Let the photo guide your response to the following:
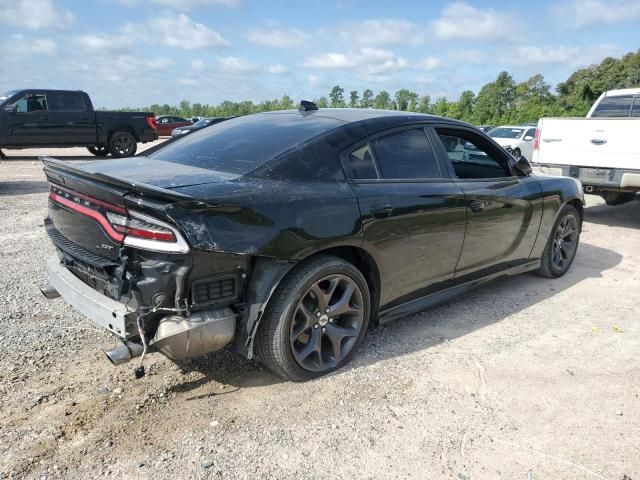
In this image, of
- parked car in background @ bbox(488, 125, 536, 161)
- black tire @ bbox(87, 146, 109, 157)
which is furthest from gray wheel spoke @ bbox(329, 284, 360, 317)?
black tire @ bbox(87, 146, 109, 157)

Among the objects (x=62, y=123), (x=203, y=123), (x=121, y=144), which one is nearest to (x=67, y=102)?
(x=62, y=123)

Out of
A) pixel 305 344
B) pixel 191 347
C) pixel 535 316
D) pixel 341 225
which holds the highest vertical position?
pixel 341 225

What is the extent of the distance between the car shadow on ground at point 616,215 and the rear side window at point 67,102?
13.6 meters

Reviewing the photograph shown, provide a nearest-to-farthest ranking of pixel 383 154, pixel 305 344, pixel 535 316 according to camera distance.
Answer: pixel 305 344 → pixel 383 154 → pixel 535 316

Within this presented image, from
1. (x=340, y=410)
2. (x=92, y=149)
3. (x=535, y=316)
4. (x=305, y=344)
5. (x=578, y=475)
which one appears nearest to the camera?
(x=578, y=475)

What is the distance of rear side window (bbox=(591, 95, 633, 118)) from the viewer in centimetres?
921

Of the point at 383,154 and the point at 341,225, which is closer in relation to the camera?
the point at 341,225

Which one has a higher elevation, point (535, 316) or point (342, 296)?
point (342, 296)

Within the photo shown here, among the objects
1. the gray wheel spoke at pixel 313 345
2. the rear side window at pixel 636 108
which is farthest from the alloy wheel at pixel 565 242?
the rear side window at pixel 636 108

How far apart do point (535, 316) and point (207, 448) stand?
9.73 ft

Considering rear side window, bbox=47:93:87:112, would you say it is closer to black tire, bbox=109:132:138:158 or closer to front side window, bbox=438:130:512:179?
black tire, bbox=109:132:138:158

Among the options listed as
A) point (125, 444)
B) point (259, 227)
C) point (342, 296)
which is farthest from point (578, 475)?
point (125, 444)

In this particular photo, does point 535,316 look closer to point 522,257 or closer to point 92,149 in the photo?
point 522,257

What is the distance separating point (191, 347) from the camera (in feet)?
8.64
